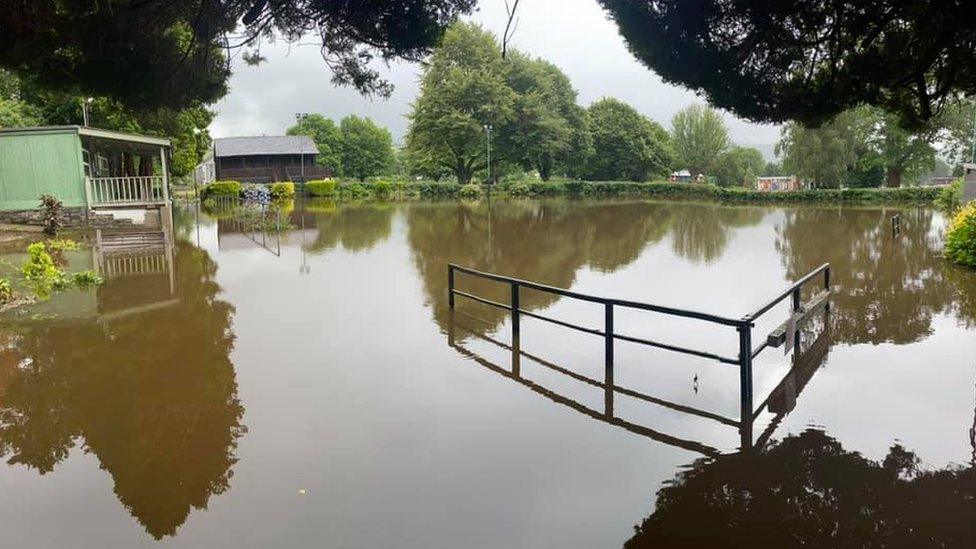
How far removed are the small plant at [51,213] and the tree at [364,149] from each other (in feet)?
217

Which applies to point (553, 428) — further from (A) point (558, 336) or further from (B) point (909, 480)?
(A) point (558, 336)

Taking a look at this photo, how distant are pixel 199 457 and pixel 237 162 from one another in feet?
210

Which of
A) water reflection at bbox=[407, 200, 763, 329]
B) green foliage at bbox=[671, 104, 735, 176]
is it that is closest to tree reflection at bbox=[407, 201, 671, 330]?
water reflection at bbox=[407, 200, 763, 329]

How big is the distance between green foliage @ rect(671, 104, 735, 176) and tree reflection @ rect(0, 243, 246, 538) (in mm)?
69493

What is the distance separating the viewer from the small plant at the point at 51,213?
19438 millimetres

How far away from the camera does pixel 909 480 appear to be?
495cm

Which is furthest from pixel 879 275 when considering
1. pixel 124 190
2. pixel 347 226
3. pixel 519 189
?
pixel 519 189

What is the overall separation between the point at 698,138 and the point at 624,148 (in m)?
16.0

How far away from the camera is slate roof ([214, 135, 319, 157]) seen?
6419cm

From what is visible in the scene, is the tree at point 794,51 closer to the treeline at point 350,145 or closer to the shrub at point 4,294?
the shrub at point 4,294

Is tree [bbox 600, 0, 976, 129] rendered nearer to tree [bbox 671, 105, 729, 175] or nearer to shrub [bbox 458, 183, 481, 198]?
shrub [bbox 458, 183, 481, 198]

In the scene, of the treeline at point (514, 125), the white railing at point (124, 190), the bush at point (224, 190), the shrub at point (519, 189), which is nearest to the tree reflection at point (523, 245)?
the white railing at point (124, 190)

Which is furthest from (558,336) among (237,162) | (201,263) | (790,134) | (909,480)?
(237,162)

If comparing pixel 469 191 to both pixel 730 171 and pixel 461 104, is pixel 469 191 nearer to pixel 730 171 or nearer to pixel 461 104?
pixel 461 104
